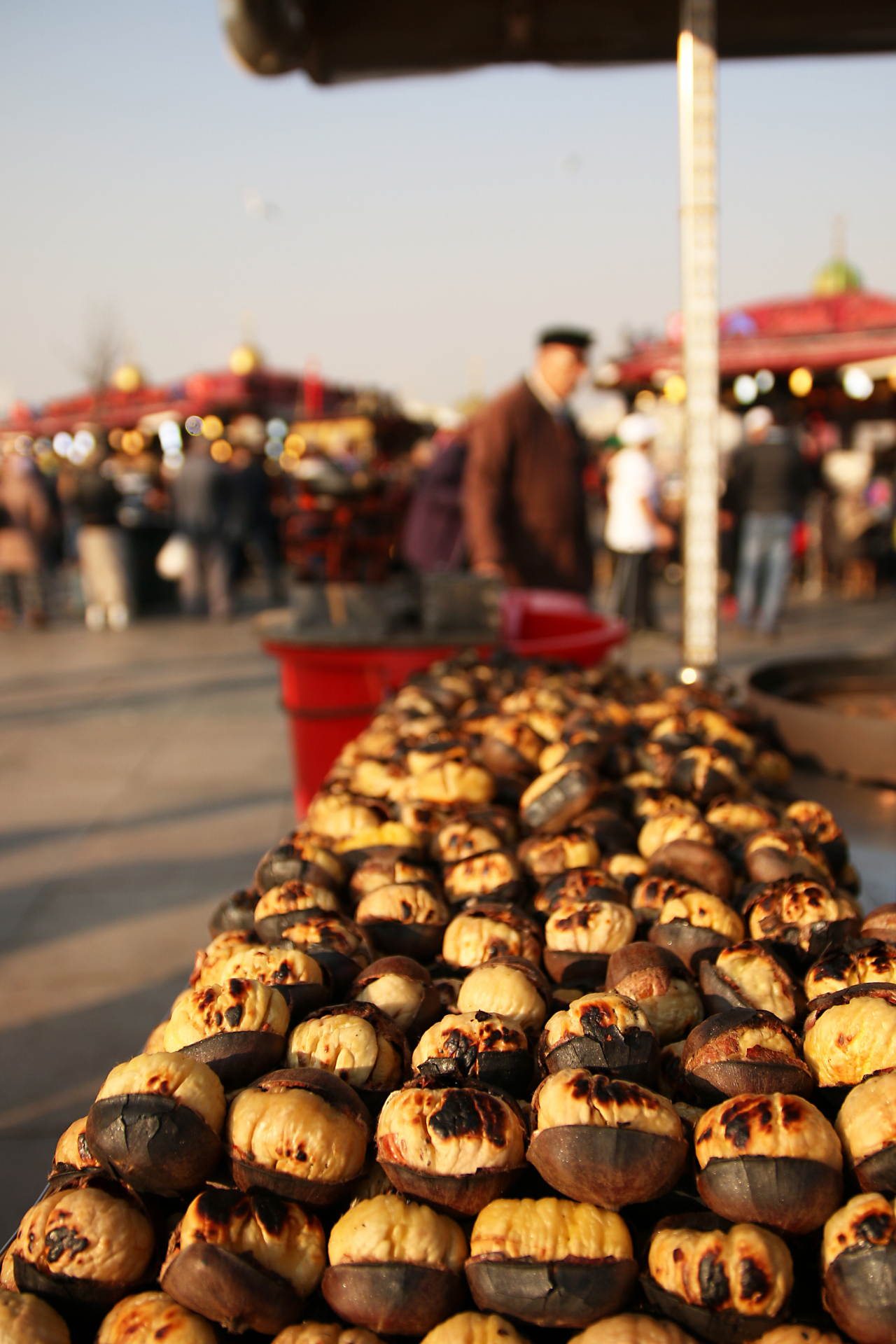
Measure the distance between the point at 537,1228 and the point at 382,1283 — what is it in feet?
0.50

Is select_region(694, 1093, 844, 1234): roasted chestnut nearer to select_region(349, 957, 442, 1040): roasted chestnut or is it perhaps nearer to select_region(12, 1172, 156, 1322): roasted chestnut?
select_region(349, 957, 442, 1040): roasted chestnut

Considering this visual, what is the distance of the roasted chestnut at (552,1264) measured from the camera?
89 centimetres

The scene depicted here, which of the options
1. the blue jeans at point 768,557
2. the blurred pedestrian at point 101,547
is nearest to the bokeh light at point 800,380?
the blue jeans at point 768,557

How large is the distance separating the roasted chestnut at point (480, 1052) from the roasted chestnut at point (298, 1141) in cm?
12

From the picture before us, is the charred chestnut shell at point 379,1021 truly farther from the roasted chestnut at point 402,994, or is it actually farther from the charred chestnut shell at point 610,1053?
the charred chestnut shell at point 610,1053

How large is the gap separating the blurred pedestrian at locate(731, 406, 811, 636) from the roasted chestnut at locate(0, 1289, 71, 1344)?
9.22 meters

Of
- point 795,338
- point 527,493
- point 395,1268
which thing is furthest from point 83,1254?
point 795,338

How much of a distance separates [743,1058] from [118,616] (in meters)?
11.2

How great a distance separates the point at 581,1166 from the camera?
3.05 feet

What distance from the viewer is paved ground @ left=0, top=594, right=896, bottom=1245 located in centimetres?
263

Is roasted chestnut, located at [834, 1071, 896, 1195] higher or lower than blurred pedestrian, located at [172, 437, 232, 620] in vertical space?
lower

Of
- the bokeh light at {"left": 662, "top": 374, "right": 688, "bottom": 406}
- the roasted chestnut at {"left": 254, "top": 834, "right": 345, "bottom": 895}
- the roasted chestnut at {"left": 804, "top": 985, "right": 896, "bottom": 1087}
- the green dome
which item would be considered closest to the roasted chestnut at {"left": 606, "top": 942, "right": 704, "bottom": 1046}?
the roasted chestnut at {"left": 804, "top": 985, "right": 896, "bottom": 1087}

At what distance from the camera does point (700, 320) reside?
3197mm

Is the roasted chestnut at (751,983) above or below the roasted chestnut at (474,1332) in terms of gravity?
above
